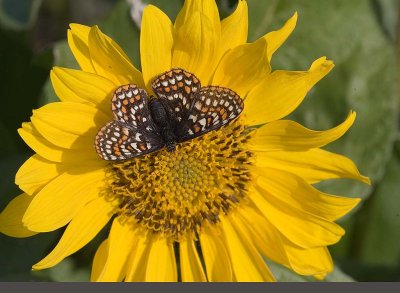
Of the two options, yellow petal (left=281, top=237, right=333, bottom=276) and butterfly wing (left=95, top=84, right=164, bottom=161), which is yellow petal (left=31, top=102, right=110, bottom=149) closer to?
butterfly wing (left=95, top=84, right=164, bottom=161)

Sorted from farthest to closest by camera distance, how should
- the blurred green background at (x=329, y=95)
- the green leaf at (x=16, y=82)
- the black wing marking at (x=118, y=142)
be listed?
the green leaf at (x=16, y=82) → the blurred green background at (x=329, y=95) → the black wing marking at (x=118, y=142)

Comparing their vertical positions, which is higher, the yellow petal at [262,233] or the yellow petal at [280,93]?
the yellow petal at [280,93]

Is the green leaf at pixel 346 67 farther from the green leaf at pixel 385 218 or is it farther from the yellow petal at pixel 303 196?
the yellow petal at pixel 303 196

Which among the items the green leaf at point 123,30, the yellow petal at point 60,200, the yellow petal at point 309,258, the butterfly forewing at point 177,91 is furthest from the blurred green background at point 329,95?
the butterfly forewing at point 177,91

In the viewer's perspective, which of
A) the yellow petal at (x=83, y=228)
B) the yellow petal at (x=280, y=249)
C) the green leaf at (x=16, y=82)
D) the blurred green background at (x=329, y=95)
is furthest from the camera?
the green leaf at (x=16, y=82)

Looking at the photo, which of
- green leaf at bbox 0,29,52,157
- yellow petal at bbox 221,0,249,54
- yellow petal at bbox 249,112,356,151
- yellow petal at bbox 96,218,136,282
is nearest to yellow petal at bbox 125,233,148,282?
yellow petal at bbox 96,218,136,282

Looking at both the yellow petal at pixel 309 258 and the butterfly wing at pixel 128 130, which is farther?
the yellow petal at pixel 309 258

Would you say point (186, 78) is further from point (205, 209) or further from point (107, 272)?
point (107, 272)

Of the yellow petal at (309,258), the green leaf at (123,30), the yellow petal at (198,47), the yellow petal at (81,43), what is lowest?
the yellow petal at (309,258)
